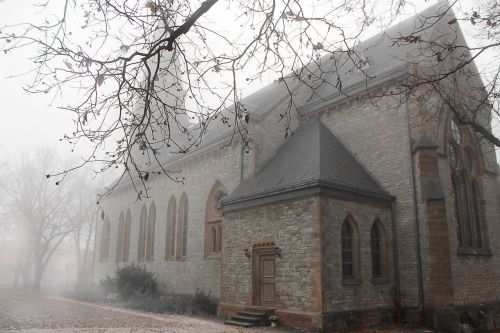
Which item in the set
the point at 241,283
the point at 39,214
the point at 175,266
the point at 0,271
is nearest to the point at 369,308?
the point at 241,283

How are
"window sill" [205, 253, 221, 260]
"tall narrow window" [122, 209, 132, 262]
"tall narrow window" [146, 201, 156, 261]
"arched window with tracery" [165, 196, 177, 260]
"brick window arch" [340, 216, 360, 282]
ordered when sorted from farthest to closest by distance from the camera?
"tall narrow window" [122, 209, 132, 262]
"tall narrow window" [146, 201, 156, 261]
"arched window with tracery" [165, 196, 177, 260]
"window sill" [205, 253, 221, 260]
"brick window arch" [340, 216, 360, 282]

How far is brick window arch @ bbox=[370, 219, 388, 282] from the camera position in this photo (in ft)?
51.4

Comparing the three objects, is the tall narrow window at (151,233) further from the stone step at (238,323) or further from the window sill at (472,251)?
the window sill at (472,251)

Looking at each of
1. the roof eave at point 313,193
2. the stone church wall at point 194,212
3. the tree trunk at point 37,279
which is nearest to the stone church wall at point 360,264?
the roof eave at point 313,193

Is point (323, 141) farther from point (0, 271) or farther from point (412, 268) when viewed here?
point (0, 271)

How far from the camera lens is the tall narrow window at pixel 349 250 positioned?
1466cm

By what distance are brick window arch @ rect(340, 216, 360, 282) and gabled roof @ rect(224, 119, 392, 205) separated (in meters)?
1.18

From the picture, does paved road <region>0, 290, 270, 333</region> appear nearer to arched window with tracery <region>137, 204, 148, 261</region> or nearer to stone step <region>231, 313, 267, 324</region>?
stone step <region>231, 313, 267, 324</region>

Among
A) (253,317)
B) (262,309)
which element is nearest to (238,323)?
(253,317)

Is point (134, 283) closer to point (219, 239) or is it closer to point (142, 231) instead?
point (142, 231)

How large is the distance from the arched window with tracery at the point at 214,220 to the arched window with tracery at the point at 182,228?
2779mm

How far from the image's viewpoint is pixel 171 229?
84.0 ft

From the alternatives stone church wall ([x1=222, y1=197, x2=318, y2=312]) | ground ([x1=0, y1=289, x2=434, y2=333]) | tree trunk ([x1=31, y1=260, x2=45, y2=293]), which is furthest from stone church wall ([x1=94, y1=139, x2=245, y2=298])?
tree trunk ([x1=31, y1=260, x2=45, y2=293])

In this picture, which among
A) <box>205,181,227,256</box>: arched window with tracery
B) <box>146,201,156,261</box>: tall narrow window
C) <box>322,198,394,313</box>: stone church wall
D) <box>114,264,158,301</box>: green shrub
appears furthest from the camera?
<box>146,201,156,261</box>: tall narrow window
